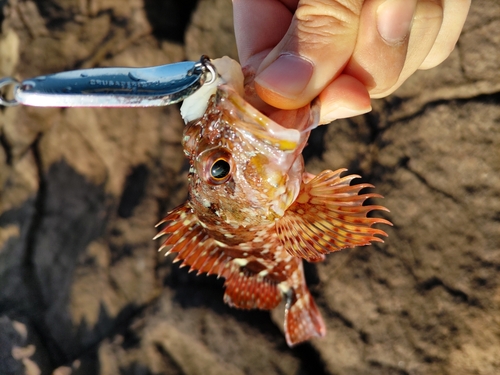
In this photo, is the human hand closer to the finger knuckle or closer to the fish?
the finger knuckle

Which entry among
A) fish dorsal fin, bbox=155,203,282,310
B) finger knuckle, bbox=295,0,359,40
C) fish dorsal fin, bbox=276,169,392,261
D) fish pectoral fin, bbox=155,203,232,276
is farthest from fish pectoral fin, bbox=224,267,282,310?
finger knuckle, bbox=295,0,359,40

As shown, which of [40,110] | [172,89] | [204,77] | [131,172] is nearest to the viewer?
[172,89]

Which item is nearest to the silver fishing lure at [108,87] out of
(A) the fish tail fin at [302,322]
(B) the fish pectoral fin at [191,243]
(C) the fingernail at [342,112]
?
(C) the fingernail at [342,112]

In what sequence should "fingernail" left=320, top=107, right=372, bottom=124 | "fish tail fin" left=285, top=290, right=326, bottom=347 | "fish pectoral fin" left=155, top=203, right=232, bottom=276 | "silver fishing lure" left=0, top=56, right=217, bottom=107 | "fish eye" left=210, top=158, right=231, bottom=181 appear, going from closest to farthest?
A: "silver fishing lure" left=0, top=56, right=217, bottom=107, "fish eye" left=210, top=158, right=231, bottom=181, "fingernail" left=320, top=107, right=372, bottom=124, "fish pectoral fin" left=155, top=203, right=232, bottom=276, "fish tail fin" left=285, top=290, right=326, bottom=347

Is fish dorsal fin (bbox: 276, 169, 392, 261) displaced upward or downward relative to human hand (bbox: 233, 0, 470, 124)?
downward

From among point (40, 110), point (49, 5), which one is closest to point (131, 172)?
point (40, 110)

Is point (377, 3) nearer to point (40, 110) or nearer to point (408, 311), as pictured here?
point (408, 311)
